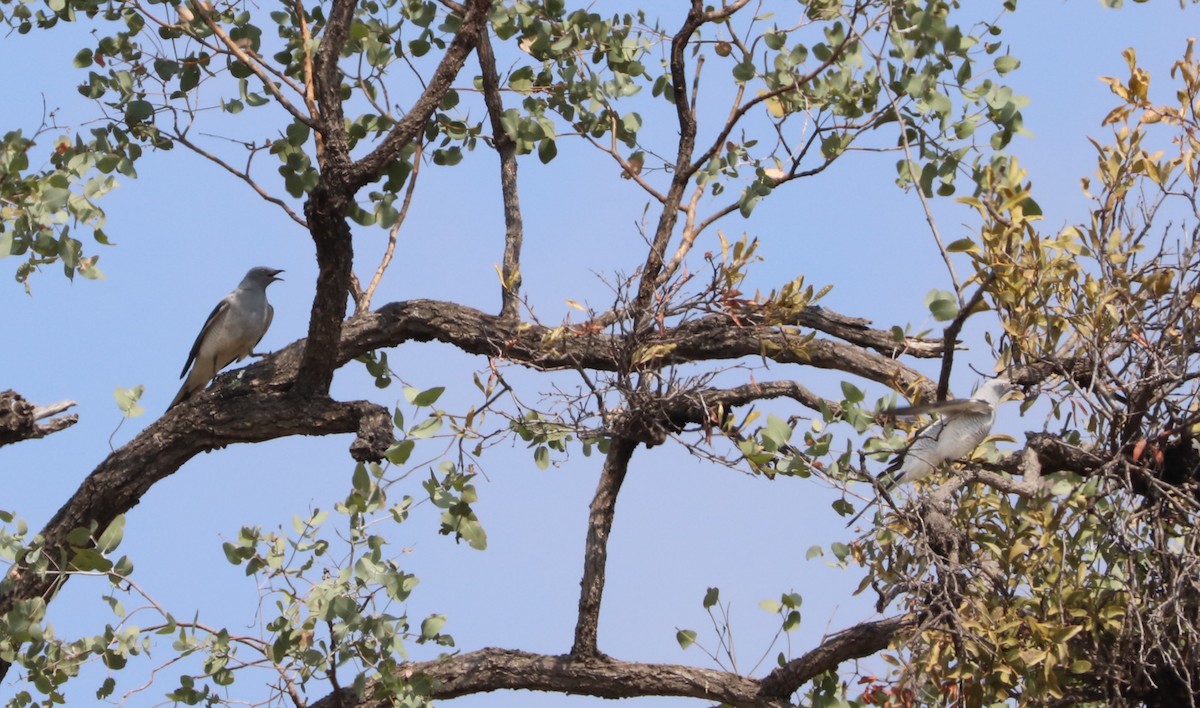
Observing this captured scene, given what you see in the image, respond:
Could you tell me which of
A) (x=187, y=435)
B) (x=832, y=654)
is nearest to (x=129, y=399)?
(x=187, y=435)

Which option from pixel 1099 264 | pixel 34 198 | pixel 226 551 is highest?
pixel 34 198

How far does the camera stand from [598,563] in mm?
5141

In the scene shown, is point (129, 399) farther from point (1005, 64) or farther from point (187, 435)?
point (1005, 64)

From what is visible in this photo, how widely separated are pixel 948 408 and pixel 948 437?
0.26 meters

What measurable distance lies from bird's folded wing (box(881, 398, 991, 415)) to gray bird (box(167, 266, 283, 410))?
431 centimetres

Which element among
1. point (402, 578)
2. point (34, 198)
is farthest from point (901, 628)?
point (34, 198)

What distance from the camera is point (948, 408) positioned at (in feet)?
13.9

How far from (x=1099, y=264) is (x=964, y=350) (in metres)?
1.08

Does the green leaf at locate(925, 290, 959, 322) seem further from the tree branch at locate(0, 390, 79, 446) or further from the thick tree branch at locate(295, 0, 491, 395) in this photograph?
the tree branch at locate(0, 390, 79, 446)

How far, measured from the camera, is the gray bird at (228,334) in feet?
24.3

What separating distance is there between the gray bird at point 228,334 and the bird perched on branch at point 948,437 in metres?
4.11

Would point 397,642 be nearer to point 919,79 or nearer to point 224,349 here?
point 919,79

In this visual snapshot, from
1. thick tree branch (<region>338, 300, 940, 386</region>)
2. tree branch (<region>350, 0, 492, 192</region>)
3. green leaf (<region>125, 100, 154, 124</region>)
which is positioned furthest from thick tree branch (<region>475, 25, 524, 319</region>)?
green leaf (<region>125, 100, 154, 124</region>)

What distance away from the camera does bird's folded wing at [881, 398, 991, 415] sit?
4078 mm
